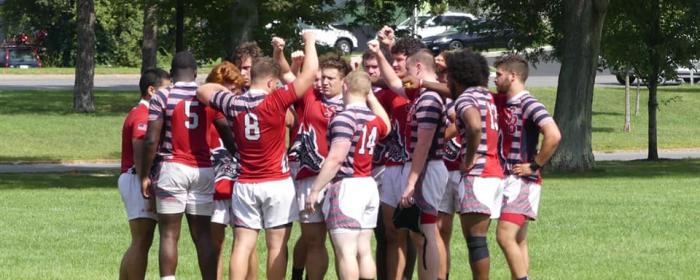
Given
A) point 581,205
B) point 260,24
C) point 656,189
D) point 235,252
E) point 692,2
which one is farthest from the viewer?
point 692,2

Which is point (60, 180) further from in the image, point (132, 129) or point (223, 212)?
point (223, 212)

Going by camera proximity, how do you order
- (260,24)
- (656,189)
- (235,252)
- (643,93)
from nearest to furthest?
(235,252) < (656,189) < (260,24) < (643,93)

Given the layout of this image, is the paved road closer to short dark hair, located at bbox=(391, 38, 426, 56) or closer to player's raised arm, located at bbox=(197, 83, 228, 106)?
short dark hair, located at bbox=(391, 38, 426, 56)

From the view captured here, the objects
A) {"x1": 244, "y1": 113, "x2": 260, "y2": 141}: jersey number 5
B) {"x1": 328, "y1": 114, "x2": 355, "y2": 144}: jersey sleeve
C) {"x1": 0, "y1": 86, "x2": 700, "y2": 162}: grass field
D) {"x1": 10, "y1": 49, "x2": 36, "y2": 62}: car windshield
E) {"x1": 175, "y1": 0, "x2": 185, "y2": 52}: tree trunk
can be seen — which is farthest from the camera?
{"x1": 10, "y1": 49, "x2": 36, "y2": 62}: car windshield

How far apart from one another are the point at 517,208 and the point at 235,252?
217 cm

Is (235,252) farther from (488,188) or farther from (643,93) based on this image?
(643,93)

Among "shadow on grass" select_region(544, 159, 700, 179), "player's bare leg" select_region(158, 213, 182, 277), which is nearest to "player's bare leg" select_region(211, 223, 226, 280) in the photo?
"player's bare leg" select_region(158, 213, 182, 277)

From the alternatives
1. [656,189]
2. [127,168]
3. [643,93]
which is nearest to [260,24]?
[656,189]

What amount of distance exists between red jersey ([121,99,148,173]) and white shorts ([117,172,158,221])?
0.14 metres

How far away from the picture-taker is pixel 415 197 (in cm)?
1045

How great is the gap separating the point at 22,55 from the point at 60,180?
35.4m

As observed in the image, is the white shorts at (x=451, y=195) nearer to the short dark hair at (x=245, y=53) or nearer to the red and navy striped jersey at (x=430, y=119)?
the red and navy striped jersey at (x=430, y=119)

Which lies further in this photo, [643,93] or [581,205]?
[643,93]

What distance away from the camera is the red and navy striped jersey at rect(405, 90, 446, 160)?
33.5ft
